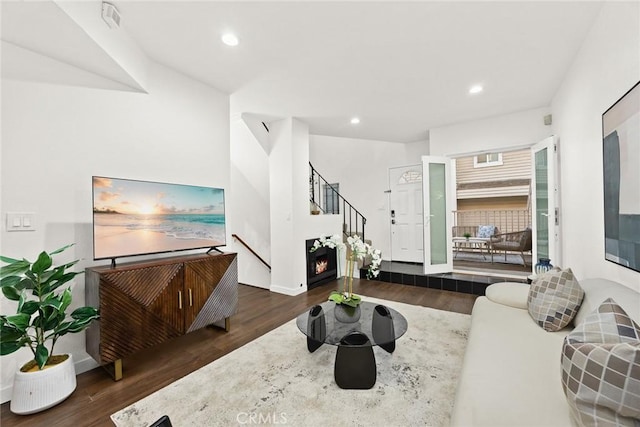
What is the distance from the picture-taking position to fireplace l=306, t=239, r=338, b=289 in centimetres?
447

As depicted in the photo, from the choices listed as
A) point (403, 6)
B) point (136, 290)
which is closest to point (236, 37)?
point (403, 6)

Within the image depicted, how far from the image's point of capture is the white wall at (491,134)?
395 centimetres

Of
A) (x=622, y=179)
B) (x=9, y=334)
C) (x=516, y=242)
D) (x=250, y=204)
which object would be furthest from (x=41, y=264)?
(x=516, y=242)

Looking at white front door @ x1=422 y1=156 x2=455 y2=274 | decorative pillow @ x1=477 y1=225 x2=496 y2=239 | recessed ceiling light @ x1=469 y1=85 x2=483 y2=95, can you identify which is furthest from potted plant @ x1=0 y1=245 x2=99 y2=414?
decorative pillow @ x1=477 y1=225 x2=496 y2=239

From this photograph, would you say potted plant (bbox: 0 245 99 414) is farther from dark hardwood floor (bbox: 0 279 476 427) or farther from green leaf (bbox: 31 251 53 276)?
dark hardwood floor (bbox: 0 279 476 427)

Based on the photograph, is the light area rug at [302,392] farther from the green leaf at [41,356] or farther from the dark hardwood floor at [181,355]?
the green leaf at [41,356]

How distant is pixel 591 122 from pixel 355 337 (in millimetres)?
2733

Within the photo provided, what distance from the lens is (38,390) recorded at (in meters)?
1.70

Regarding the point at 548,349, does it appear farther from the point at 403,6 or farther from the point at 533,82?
the point at 533,82

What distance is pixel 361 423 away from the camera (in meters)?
1.55

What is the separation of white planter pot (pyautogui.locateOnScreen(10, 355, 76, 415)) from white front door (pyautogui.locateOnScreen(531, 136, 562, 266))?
5.01m

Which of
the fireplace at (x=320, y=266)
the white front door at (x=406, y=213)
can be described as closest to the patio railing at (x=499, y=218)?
the white front door at (x=406, y=213)

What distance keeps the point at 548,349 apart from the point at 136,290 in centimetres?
290

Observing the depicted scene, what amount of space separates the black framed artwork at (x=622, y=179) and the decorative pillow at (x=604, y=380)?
854 mm
